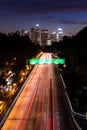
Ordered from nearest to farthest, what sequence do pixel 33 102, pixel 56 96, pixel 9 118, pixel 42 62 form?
pixel 9 118, pixel 33 102, pixel 56 96, pixel 42 62

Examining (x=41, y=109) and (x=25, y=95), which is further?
(x=25, y=95)

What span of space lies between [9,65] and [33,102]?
84.6 m

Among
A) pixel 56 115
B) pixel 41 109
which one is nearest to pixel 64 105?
pixel 41 109

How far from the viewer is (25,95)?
5875cm

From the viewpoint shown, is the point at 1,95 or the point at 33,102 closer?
the point at 33,102

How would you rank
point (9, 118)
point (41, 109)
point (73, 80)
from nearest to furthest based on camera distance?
point (9, 118) < point (41, 109) < point (73, 80)

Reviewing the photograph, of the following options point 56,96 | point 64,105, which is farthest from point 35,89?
point 64,105

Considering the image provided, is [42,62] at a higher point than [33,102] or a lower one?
lower

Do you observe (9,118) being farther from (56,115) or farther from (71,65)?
(71,65)

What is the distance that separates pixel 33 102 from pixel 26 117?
11299 mm

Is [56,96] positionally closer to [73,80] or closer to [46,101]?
[46,101]

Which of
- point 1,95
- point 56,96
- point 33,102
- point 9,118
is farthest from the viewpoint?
point 1,95

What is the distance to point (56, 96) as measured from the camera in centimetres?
5666

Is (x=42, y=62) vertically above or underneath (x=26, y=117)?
underneath
